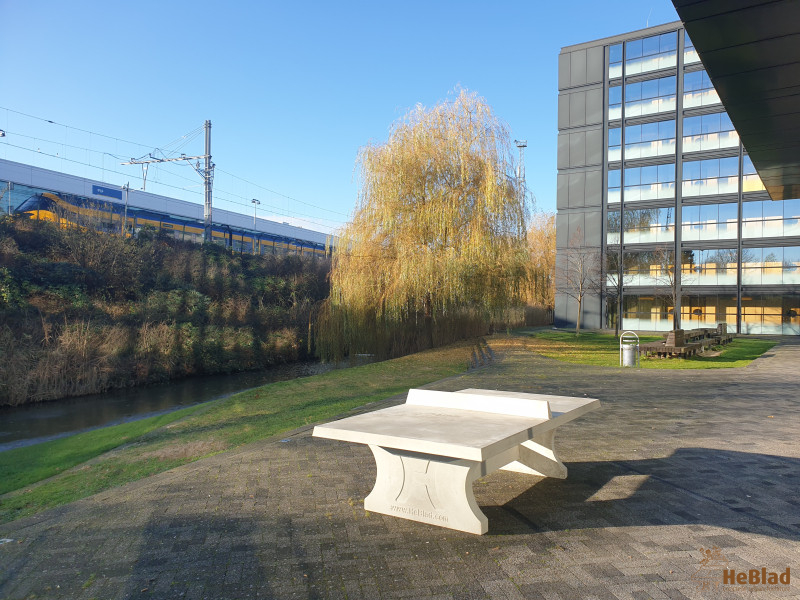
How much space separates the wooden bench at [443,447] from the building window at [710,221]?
3265 centimetres

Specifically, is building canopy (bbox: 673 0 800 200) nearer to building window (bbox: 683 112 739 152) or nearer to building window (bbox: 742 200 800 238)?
building window (bbox: 742 200 800 238)

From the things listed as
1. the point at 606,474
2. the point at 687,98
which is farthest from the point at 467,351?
the point at 687,98

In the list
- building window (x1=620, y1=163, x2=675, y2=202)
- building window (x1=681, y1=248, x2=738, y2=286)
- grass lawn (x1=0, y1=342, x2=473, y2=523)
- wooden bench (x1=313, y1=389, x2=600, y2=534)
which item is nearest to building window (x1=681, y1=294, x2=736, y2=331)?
building window (x1=681, y1=248, x2=738, y2=286)

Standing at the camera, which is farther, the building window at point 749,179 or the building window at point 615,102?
the building window at point 615,102

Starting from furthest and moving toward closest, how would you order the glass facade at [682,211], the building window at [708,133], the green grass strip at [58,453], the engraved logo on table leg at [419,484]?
the building window at [708,133] < the glass facade at [682,211] < the green grass strip at [58,453] < the engraved logo on table leg at [419,484]

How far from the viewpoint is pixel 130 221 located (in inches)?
1127

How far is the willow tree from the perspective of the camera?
15.8m

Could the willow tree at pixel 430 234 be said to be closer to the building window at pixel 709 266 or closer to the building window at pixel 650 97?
the building window at pixel 709 266

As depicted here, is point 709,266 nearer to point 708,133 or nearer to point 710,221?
point 710,221

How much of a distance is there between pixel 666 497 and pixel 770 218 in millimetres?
32781

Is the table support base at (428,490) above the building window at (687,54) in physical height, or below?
below

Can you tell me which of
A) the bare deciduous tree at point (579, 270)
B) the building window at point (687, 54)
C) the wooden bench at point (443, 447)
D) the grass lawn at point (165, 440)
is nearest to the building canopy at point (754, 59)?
the wooden bench at point (443, 447)

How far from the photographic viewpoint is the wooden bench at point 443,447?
3346 millimetres

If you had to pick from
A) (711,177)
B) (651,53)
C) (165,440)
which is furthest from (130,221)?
(711,177)
